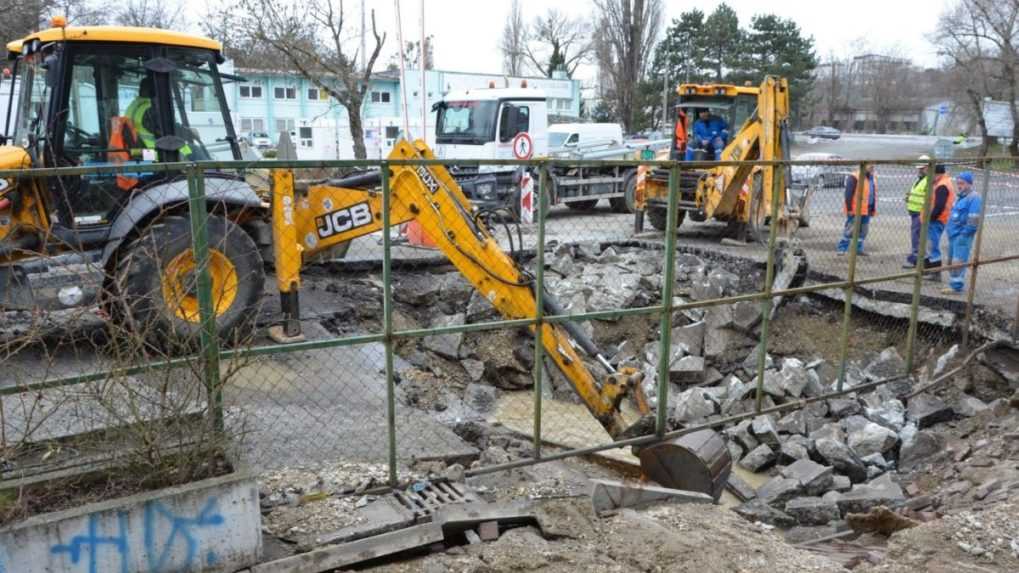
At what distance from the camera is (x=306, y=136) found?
111 ft

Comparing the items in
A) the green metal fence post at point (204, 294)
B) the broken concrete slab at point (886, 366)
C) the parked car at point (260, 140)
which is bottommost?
the broken concrete slab at point (886, 366)

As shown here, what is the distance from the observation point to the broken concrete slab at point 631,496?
457 cm

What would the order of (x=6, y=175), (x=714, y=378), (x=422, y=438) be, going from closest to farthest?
(x=6, y=175), (x=422, y=438), (x=714, y=378)

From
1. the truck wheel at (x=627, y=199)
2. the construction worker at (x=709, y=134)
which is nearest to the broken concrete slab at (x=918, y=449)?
the construction worker at (x=709, y=134)

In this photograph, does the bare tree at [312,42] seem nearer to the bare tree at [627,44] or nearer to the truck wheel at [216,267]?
the truck wheel at [216,267]

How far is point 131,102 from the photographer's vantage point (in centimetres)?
673

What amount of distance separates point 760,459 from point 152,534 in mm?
4906

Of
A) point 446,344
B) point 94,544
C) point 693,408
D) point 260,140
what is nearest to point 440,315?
point 446,344

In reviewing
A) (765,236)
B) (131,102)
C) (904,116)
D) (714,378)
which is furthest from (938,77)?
(131,102)

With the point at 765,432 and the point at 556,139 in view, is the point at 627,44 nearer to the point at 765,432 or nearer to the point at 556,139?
the point at 556,139

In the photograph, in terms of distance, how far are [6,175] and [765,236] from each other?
37.9 feet

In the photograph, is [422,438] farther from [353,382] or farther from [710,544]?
[710,544]

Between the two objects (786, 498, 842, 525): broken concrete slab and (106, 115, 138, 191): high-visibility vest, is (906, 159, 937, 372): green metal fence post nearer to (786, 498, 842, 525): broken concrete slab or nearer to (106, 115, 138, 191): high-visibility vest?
(786, 498, 842, 525): broken concrete slab

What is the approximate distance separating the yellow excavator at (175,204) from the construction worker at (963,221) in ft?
19.3
